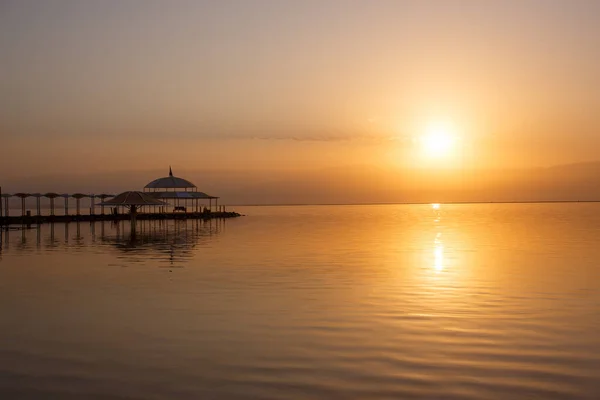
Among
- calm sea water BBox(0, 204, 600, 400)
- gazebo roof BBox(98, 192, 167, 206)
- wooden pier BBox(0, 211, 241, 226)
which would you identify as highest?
gazebo roof BBox(98, 192, 167, 206)

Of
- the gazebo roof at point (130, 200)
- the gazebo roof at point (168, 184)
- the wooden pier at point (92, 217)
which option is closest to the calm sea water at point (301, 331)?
the gazebo roof at point (130, 200)

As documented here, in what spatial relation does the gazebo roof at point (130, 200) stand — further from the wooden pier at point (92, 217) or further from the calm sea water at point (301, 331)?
the calm sea water at point (301, 331)

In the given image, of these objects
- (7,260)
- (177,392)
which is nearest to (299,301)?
(177,392)

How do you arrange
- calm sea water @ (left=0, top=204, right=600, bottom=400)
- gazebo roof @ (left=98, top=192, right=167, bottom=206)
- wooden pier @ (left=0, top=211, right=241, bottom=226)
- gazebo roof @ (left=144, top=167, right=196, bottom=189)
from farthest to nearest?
gazebo roof @ (left=144, top=167, right=196, bottom=189) < wooden pier @ (left=0, top=211, right=241, bottom=226) < gazebo roof @ (left=98, top=192, right=167, bottom=206) < calm sea water @ (left=0, top=204, right=600, bottom=400)

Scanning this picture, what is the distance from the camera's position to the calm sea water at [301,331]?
7.62 meters

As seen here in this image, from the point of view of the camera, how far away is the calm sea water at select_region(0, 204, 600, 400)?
25.0ft

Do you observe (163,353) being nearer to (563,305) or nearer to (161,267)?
(563,305)

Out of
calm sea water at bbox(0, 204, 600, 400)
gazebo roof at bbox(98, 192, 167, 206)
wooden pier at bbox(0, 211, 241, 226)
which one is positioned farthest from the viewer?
wooden pier at bbox(0, 211, 241, 226)

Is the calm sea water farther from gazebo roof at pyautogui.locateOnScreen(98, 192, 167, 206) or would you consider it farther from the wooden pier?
the wooden pier

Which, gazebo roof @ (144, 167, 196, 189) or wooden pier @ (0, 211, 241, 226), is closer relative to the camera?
wooden pier @ (0, 211, 241, 226)

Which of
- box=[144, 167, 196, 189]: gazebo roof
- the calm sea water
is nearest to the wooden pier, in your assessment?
box=[144, 167, 196, 189]: gazebo roof

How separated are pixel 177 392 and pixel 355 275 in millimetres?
11984

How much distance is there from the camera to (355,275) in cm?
1891

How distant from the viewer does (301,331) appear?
10758 mm
